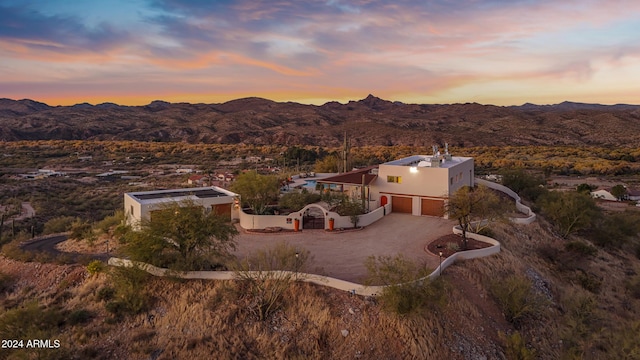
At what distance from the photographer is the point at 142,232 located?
2025 cm

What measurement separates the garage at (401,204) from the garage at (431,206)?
1.02 meters

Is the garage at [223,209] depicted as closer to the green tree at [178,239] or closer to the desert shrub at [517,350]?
the green tree at [178,239]

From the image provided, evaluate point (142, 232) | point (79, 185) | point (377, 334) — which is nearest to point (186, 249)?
point (142, 232)

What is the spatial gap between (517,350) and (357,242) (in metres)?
10.6

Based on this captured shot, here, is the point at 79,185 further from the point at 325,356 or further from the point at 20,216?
the point at 325,356

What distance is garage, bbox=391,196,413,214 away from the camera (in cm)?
3303

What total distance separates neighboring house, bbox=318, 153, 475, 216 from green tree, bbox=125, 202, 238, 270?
13.8 metres

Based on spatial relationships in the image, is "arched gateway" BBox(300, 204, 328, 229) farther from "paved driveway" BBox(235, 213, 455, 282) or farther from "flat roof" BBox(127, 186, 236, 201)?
"flat roof" BBox(127, 186, 236, 201)

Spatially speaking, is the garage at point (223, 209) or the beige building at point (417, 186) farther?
the beige building at point (417, 186)

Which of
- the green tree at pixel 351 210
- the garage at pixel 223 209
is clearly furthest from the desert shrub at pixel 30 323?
the green tree at pixel 351 210

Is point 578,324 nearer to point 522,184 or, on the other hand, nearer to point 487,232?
point 487,232

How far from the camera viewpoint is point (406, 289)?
55.6 feet

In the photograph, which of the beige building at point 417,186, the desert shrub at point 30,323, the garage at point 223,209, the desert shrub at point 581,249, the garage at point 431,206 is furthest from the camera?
the beige building at point 417,186

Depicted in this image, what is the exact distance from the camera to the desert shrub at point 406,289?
16.7 metres
